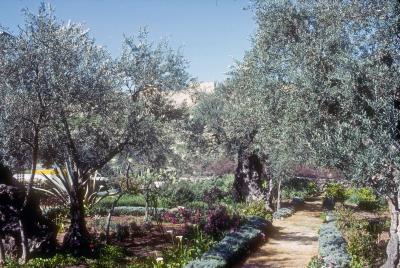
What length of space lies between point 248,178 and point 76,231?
53.7ft

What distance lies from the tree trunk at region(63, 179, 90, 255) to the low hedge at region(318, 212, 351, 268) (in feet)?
27.5

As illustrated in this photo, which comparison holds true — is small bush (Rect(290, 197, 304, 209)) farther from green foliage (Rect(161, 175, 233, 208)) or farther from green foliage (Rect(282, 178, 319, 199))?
green foliage (Rect(161, 175, 233, 208))

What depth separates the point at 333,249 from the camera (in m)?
13.6

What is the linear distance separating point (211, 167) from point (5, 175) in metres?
32.1

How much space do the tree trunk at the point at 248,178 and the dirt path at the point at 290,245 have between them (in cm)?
336

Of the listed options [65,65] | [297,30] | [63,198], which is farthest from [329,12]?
[63,198]

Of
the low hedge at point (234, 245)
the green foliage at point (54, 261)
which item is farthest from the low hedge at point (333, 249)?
the green foliage at point (54, 261)

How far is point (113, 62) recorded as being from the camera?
1412 cm

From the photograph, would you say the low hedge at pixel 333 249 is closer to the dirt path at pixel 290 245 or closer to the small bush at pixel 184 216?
the dirt path at pixel 290 245

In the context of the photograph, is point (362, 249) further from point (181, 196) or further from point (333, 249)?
point (181, 196)

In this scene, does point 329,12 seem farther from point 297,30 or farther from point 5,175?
point 5,175

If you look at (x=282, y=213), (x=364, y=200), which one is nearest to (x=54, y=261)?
(x=282, y=213)

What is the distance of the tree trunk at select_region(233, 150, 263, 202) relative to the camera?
27.8 meters

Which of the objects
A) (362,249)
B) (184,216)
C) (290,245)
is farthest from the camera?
(184,216)
